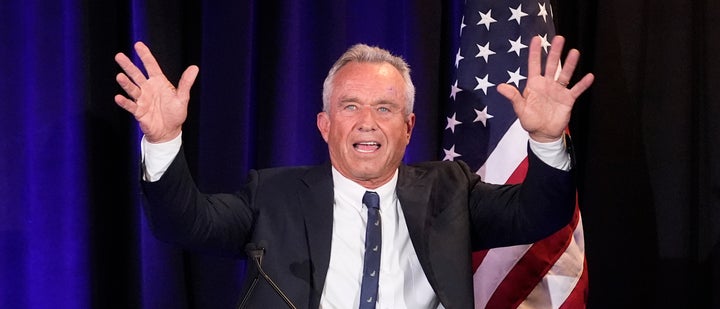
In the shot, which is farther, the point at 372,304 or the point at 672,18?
the point at 672,18

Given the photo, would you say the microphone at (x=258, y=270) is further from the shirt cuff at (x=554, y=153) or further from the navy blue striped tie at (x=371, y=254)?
the shirt cuff at (x=554, y=153)

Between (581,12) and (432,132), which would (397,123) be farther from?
(581,12)

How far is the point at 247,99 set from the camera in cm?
278

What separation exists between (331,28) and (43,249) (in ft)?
4.11

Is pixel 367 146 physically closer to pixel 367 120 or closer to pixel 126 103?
pixel 367 120

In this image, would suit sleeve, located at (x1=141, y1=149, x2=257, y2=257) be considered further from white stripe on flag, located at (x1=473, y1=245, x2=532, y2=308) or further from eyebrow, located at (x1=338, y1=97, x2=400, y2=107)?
white stripe on flag, located at (x1=473, y1=245, x2=532, y2=308)

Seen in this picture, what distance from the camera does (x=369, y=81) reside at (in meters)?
2.14

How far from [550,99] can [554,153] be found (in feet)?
0.42

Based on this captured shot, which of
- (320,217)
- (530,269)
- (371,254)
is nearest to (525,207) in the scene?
(371,254)

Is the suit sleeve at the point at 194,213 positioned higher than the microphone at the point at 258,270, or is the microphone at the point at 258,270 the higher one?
the suit sleeve at the point at 194,213

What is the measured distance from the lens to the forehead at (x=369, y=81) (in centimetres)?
214

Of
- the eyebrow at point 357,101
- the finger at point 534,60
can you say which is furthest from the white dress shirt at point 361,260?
the finger at point 534,60

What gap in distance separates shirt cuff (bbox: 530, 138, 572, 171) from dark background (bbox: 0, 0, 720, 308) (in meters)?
1.20

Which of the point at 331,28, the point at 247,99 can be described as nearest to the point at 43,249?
the point at 247,99
